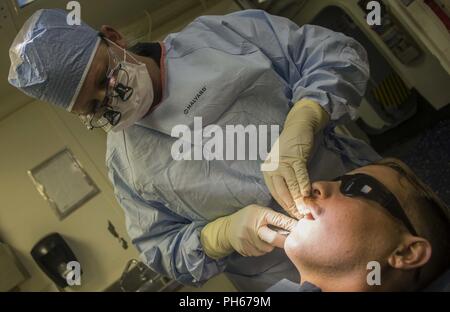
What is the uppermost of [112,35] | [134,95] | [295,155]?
[112,35]

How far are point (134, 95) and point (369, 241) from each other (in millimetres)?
683

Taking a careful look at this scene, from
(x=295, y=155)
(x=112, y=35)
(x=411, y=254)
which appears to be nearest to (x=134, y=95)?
(x=112, y=35)

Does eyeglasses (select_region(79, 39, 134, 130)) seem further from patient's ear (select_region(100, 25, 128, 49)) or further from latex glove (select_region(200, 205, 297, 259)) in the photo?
latex glove (select_region(200, 205, 297, 259))

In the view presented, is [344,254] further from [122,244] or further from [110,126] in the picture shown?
[122,244]

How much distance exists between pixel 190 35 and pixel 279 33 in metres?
0.26

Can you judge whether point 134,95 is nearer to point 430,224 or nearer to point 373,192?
point 373,192

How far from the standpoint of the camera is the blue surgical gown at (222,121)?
1.12 meters

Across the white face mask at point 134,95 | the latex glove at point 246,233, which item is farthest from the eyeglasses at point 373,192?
the white face mask at point 134,95

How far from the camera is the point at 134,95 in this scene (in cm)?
112

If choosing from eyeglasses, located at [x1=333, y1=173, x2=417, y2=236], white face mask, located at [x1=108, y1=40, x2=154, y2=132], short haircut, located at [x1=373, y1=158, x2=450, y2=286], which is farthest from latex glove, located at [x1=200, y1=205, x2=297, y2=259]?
white face mask, located at [x1=108, y1=40, x2=154, y2=132]

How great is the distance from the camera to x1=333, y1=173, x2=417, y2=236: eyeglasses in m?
0.89

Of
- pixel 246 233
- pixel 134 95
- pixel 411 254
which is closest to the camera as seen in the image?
pixel 411 254

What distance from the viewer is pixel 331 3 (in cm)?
178
